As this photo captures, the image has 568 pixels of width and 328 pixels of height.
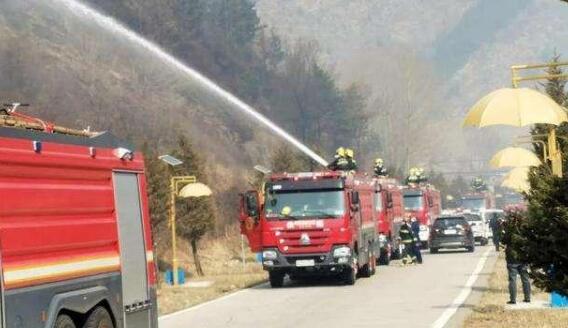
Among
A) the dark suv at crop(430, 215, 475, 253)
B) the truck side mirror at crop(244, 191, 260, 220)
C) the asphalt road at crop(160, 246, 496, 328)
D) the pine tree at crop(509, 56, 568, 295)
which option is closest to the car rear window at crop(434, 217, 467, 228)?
the dark suv at crop(430, 215, 475, 253)

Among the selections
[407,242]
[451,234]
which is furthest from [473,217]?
[407,242]

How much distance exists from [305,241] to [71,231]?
17.4 m

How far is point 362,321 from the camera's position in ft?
66.1

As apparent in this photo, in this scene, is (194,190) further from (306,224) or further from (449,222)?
(449,222)

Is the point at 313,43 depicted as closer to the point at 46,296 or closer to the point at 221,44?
the point at 221,44

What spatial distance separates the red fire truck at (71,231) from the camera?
10570 millimetres

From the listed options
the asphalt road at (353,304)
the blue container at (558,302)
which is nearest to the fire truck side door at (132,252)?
the asphalt road at (353,304)

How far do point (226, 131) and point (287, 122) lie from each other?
51.0 feet

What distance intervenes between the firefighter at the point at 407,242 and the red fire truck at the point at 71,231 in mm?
25868

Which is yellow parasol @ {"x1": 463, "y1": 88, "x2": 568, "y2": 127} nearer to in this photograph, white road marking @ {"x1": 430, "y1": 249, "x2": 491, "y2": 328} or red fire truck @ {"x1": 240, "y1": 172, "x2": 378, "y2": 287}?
white road marking @ {"x1": 430, "y1": 249, "x2": 491, "y2": 328}

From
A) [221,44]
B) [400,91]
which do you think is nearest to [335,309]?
[221,44]

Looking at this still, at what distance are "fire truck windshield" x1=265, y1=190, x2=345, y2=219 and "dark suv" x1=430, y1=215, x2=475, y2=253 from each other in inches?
818

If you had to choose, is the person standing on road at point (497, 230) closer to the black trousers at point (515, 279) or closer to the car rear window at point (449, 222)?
the black trousers at point (515, 279)

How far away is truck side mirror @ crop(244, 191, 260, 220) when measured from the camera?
90.3 feet
